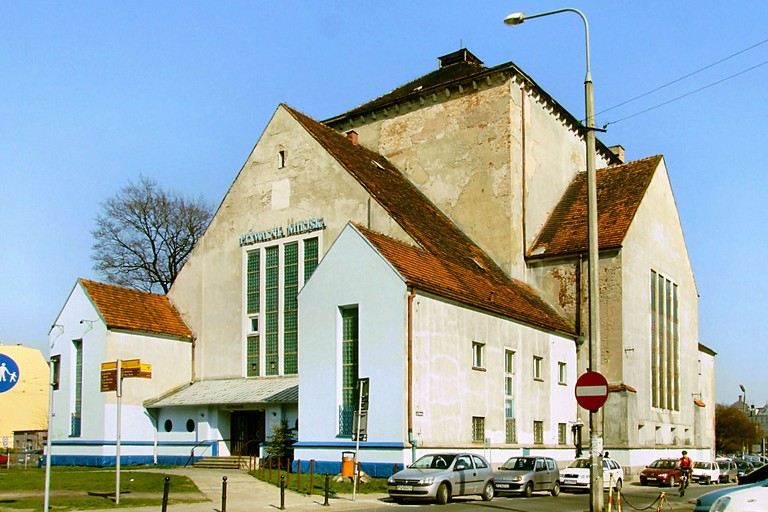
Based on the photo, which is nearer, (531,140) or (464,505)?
(464,505)

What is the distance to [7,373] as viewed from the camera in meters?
12.4

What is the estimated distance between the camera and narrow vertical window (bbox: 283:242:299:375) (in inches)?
1278

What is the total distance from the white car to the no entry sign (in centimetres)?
356

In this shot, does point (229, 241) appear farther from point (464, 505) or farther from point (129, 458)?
point (464, 505)

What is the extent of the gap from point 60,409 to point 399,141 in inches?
811

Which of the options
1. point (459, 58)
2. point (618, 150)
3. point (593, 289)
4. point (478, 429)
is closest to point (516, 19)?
point (593, 289)

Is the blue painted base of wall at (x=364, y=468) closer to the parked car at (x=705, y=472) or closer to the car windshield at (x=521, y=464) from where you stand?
the car windshield at (x=521, y=464)

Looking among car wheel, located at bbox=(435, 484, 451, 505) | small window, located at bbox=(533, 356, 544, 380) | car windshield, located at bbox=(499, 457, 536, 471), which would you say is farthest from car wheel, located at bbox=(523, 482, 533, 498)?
small window, located at bbox=(533, 356, 544, 380)

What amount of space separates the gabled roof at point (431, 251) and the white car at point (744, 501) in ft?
47.0

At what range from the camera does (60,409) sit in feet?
110

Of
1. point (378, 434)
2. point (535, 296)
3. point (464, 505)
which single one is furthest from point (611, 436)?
point (464, 505)

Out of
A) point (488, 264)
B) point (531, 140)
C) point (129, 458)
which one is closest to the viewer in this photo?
point (129, 458)

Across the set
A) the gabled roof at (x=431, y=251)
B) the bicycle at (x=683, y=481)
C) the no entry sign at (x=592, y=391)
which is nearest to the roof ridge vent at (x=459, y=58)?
the gabled roof at (x=431, y=251)

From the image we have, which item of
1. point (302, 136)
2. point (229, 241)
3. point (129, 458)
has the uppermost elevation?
point (302, 136)
